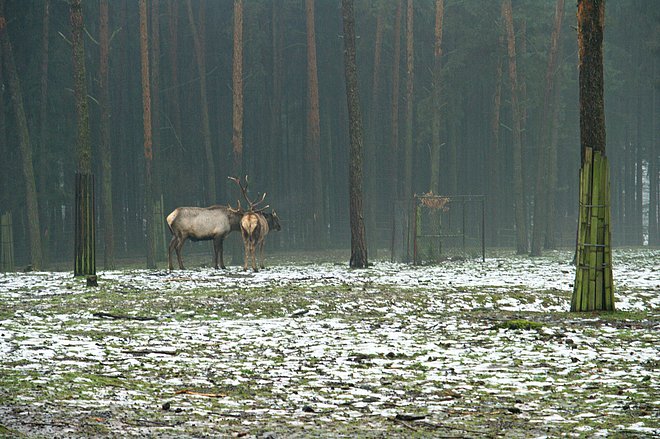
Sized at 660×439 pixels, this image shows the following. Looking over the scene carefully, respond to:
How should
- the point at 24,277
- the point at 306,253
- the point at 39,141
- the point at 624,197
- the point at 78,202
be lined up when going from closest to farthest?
the point at 78,202
the point at 24,277
the point at 39,141
the point at 306,253
the point at 624,197

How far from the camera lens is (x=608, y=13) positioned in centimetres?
4609

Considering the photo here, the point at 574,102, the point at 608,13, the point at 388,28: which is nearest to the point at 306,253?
the point at 388,28

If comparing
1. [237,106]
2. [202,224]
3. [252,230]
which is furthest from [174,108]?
[252,230]

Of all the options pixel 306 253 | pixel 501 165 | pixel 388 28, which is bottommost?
pixel 306 253

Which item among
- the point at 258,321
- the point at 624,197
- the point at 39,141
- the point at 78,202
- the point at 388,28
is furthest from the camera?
the point at 624,197

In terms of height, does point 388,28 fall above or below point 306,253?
above

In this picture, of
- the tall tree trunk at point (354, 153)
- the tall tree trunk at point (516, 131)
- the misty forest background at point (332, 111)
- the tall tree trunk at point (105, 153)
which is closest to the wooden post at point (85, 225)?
the tall tree trunk at point (354, 153)

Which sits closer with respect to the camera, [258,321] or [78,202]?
[258,321]

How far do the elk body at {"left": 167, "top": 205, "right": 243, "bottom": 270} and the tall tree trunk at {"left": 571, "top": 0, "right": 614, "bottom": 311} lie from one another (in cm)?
1223

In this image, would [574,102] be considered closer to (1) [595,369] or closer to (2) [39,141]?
(2) [39,141]

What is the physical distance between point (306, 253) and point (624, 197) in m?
21.3

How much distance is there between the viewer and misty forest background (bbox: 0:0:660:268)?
3622 centimetres

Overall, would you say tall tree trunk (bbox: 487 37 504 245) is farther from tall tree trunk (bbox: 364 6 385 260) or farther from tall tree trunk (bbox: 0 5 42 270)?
tall tree trunk (bbox: 0 5 42 270)

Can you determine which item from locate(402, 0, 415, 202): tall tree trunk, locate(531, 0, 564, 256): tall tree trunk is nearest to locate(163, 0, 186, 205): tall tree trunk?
locate(402, 0, 415, 202): tall tree trunk
